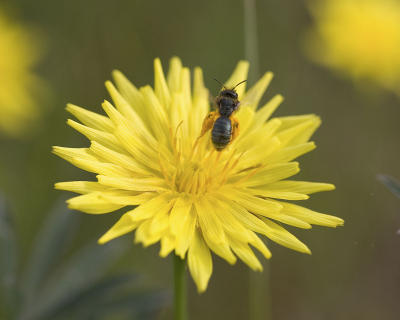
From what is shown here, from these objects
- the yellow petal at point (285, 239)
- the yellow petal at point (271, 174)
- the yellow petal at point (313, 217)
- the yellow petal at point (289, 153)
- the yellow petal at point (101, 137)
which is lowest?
the yellow petal at point (285, 239)

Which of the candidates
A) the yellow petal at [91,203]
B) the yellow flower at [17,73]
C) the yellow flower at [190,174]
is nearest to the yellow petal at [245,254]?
the yellow flower at [190,174]

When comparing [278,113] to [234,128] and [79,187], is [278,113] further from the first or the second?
[79,187]

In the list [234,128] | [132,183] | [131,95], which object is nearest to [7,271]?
[132,183]

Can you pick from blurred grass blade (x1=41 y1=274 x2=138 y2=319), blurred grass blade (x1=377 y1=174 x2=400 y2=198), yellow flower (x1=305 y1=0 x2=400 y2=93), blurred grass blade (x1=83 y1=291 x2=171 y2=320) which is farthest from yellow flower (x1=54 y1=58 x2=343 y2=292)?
yellow flower (x1=305 y1=0 x2=400 y2=93)

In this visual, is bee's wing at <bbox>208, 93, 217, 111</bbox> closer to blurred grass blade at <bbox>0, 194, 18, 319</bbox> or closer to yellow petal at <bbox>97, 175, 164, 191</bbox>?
yellow petal at <bbox>97, 175, 164, 191</bbox>

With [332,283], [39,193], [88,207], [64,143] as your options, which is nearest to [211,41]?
[64,143]

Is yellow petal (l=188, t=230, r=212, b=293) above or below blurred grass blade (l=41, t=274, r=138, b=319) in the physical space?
above

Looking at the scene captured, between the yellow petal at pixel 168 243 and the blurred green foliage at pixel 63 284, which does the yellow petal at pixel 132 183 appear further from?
the blurred green foliage at pixel 63 284
